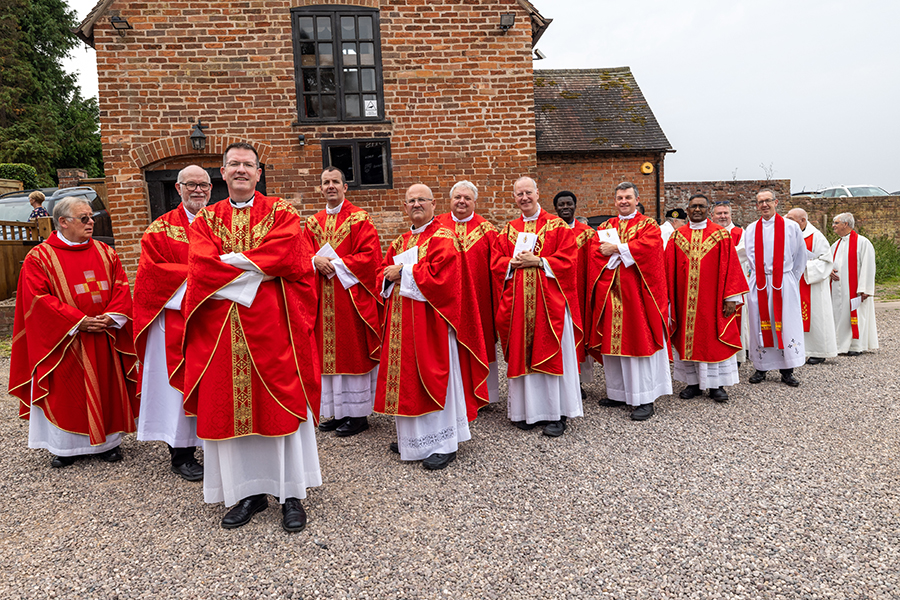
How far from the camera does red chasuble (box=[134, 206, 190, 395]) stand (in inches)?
149

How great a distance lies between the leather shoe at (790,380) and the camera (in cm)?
606

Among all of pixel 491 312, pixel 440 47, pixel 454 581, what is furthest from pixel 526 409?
pixel 440 47

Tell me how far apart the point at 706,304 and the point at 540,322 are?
6.27ft

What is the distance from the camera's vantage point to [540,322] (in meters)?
4.74

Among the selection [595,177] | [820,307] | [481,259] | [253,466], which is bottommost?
[253,466]

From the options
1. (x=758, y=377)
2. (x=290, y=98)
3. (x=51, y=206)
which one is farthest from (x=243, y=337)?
(x=51, y=206)

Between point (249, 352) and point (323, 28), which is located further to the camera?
point (323, 28)

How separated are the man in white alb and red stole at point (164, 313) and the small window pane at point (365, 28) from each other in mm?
5462

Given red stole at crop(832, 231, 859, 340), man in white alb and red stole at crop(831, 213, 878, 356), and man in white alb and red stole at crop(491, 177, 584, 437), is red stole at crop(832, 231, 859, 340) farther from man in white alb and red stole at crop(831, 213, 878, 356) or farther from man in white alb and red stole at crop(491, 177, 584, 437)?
man in white alb and red stole at crop(491, 177, 584, 437)

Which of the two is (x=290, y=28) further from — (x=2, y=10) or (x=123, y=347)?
(x=2, y=10)

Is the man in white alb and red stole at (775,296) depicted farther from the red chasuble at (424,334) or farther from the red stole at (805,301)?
the red chasuble at (424,334)

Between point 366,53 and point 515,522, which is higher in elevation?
point 366,53

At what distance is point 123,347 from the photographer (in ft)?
14.5

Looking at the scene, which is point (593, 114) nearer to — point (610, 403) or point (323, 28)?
point (323, 28)
